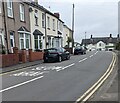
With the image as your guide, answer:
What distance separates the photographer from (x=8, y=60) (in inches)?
Result: 862

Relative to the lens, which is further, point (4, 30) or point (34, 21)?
point (34, 21)

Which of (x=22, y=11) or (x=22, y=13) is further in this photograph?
(x=22, y=11)

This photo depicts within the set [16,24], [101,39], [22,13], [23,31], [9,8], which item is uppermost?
[9,8]

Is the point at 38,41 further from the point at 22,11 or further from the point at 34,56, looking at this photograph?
the point at 34,56

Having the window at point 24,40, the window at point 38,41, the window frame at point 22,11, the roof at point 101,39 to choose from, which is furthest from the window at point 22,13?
the roof at point 101,39

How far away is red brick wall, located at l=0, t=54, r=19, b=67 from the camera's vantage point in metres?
20.8

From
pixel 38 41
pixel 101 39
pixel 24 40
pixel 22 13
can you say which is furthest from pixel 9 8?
pixel 101 39

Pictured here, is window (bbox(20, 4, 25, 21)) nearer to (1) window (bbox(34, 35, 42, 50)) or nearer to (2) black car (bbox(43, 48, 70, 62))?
(1) window (bbox(34, 35, 42, 50))

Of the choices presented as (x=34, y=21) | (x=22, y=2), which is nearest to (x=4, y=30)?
(x=22, y=2)

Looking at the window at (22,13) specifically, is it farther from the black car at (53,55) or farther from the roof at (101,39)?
the roof at (101,39)

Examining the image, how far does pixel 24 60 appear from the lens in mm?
25344

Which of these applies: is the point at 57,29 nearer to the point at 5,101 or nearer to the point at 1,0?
the point at 1,0

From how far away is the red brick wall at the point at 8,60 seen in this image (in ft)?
68.4

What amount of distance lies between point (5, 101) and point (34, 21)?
26589mm
